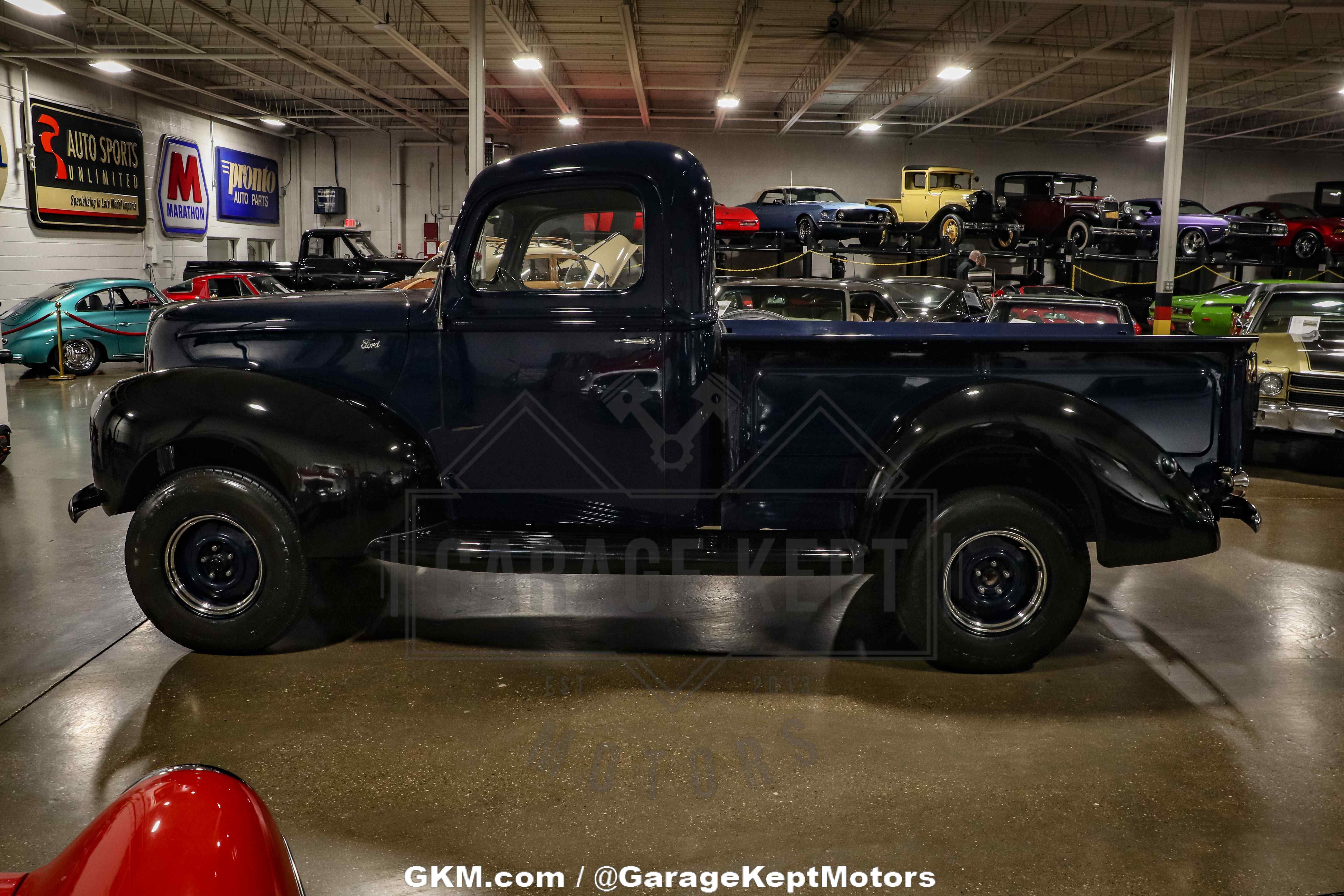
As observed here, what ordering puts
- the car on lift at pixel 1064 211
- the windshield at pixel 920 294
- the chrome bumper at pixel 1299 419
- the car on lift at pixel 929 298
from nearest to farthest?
the chrome bumper at pixel 1299 419 → the car on lift at pixel 929 298 → the windshield at pixel 920 294 → the car on lift at pixel 1064 211

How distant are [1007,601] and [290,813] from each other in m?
2.71

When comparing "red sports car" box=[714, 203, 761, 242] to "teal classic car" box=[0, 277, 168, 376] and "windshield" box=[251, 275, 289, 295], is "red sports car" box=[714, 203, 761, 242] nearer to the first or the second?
"windshield" box=[251, 275, 289, 295]

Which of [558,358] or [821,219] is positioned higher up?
[821,219]

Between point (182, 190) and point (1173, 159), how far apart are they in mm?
20246

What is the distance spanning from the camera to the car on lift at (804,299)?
890 centimetres

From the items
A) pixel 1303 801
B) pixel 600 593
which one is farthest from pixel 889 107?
pixel 1303 801

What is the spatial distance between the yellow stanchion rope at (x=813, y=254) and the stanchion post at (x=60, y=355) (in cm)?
1056

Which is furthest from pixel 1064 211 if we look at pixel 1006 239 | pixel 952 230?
pixel 952 230

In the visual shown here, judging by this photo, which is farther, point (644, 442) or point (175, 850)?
point (644, 442)

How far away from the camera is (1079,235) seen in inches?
652

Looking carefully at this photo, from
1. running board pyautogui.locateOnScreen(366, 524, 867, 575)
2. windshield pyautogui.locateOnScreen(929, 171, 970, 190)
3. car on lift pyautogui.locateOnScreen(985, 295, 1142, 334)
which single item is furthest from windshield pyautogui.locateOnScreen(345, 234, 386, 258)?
running board pyautogui.locateOnScreen(366, 524, 867, 575)

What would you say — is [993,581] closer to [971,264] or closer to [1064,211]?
[971,264]

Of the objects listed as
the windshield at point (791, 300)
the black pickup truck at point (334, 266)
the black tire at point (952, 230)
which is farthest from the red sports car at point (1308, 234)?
the black pickup truck at point (334, 266)

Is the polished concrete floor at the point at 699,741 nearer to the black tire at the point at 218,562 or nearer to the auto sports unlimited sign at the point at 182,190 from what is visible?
the black tire at the point at 218,562
